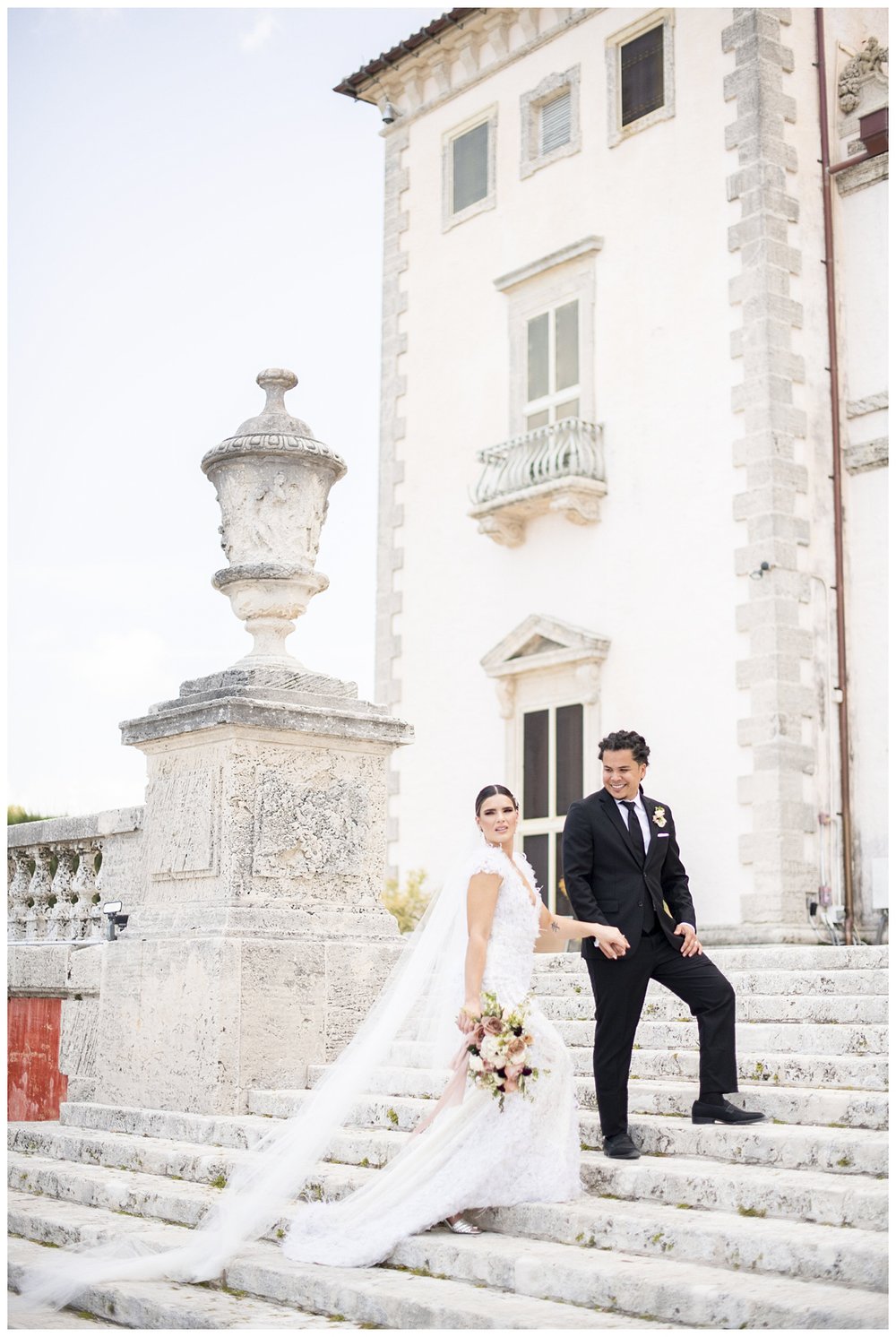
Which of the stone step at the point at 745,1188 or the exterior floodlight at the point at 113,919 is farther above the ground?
the exterior floodlight at the point at 113,919

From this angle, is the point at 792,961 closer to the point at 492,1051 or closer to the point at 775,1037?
the point at 775,1037

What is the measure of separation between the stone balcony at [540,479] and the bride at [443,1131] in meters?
9.53

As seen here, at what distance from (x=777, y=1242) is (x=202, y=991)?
3.26 m

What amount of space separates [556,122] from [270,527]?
34.7 ft

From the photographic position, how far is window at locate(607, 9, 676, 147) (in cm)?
1517

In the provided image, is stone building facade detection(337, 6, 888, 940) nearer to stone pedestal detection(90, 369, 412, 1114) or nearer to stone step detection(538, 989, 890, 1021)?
stone step detection(538, 989, 890, 1021)

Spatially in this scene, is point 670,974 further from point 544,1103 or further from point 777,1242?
point 777,1242

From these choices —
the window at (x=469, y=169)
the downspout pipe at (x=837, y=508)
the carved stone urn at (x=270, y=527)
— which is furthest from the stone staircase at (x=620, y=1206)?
the window at (x=469, y=169)

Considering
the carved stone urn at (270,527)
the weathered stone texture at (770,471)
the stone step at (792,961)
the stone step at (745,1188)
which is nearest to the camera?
the stone step at (745,1188)

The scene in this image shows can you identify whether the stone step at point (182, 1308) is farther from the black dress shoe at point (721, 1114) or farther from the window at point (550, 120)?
the window at point (550, 120)

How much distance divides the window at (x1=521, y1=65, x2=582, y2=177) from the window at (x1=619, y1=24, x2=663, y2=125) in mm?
604

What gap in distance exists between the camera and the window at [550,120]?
16.2 metres

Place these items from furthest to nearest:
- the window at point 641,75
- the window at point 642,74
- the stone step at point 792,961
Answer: the window at point 642,74 → the window at point 641,75 → the stone step at point 792,961

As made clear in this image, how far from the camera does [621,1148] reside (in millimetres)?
5418
